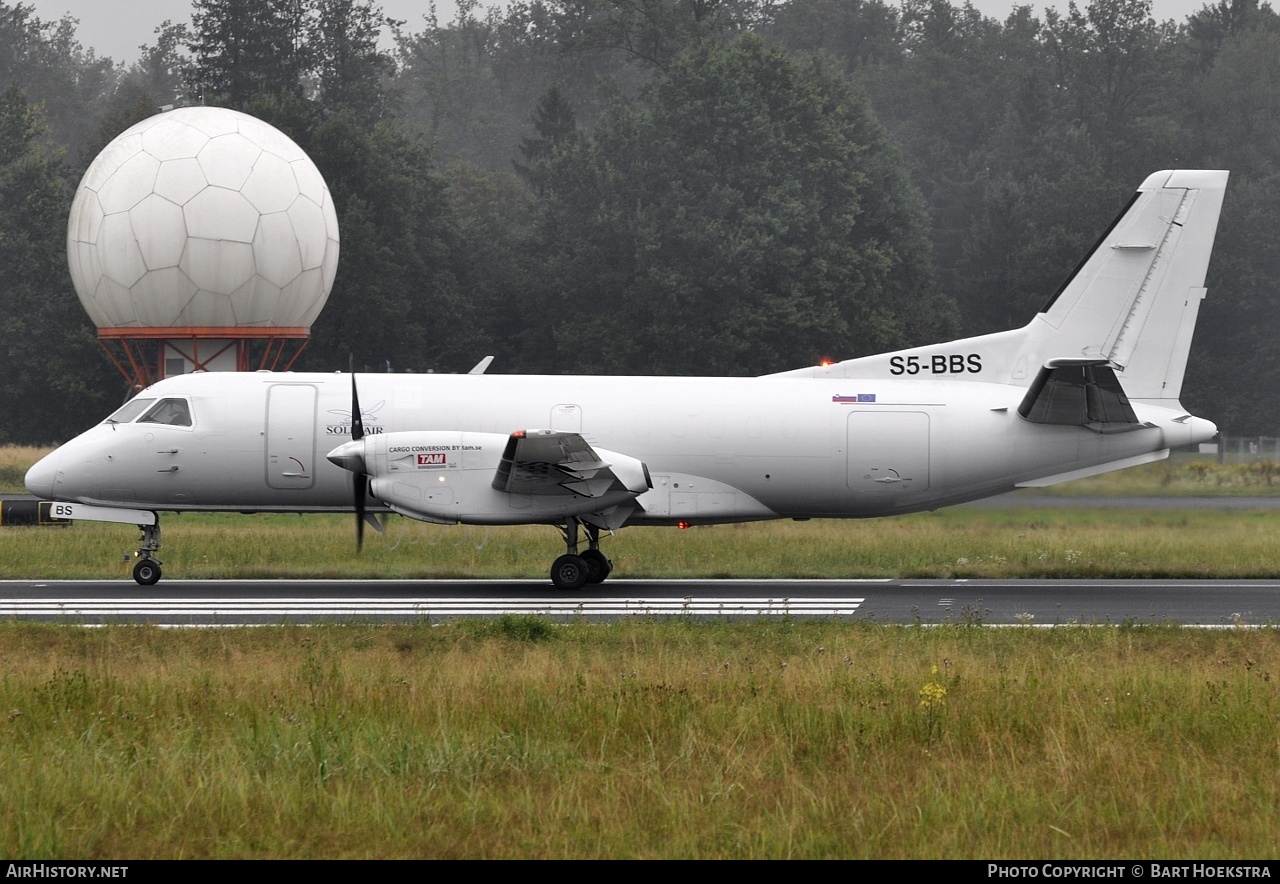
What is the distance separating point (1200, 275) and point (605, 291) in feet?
127

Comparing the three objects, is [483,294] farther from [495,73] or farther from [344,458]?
[495,73]

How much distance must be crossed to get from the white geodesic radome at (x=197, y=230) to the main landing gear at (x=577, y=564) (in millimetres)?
17800

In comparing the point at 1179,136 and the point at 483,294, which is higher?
the point at 1179,136

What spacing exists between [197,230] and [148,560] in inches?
620

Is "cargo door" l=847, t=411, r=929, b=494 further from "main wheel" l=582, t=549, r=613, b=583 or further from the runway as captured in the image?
"main wheel" l=582, t=549, r=613, b=583

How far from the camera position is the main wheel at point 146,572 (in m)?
23.4

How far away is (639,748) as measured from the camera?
36.9 feet

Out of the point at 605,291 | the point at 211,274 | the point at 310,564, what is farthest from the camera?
the point at 605,291

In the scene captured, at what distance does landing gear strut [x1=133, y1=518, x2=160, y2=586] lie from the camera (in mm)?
23453

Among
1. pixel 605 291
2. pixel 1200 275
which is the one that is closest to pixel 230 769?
pixel 1200 275

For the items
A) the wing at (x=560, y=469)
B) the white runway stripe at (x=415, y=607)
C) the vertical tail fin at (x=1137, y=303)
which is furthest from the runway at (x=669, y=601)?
the vertical tail fin at (x=1137, y=303)

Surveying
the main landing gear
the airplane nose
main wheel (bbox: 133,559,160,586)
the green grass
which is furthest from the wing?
the airplane nose

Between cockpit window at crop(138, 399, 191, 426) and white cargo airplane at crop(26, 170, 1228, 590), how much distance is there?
0.10 ft

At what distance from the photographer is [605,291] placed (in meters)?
61.3
